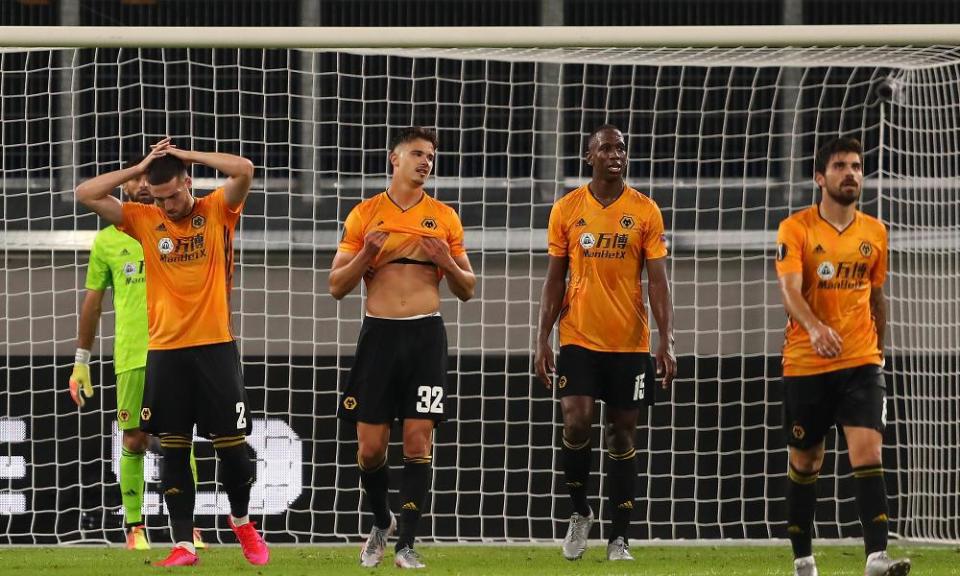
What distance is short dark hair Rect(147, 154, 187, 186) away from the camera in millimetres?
5539

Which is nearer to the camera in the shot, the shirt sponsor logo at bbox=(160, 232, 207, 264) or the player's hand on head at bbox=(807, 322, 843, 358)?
the player's hand on head at bbox=(807, 322, 843, 358)

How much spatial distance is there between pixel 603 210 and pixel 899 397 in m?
2.63

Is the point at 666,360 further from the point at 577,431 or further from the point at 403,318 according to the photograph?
the point at 403,318

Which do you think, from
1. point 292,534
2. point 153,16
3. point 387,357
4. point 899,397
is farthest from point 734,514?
point 153,16

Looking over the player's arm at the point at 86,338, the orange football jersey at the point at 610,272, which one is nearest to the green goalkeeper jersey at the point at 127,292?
the player's arm at the point at 86,338

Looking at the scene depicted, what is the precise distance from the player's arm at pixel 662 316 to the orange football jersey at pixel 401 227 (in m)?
0.85

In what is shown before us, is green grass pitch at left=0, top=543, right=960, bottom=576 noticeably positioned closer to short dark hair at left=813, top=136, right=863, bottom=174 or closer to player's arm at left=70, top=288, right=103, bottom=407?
player's arm at left=70, top=288, right=103, bottom=407

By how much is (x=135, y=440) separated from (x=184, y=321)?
1413 mm

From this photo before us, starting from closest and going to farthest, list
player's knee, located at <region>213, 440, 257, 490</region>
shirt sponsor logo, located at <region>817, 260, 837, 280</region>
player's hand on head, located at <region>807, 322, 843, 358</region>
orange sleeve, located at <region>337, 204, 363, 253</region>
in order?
1. player's hand on head, located at <region>807, 322, 843, 358</region>
2. shirt sponsor logo, located at <region>817, 260, 837, 280</region>
3. player's knee, located at <region>213, 440, 257, 490</region>
4. orange sleeve, located at <region>337, 204, 363, 253</region>

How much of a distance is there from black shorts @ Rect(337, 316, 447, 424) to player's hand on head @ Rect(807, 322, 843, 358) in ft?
5.17

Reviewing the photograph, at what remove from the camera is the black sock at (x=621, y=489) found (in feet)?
20.4

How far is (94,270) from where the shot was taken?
22.7 feet

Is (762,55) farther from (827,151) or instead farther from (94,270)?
(94,270)

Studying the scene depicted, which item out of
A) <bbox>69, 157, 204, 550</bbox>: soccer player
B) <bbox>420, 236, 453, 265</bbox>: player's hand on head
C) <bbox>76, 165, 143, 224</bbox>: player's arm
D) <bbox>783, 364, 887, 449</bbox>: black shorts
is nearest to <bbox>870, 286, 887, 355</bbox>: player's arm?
<bbox>783, 364, 887, 449</bbox>: black shorts
